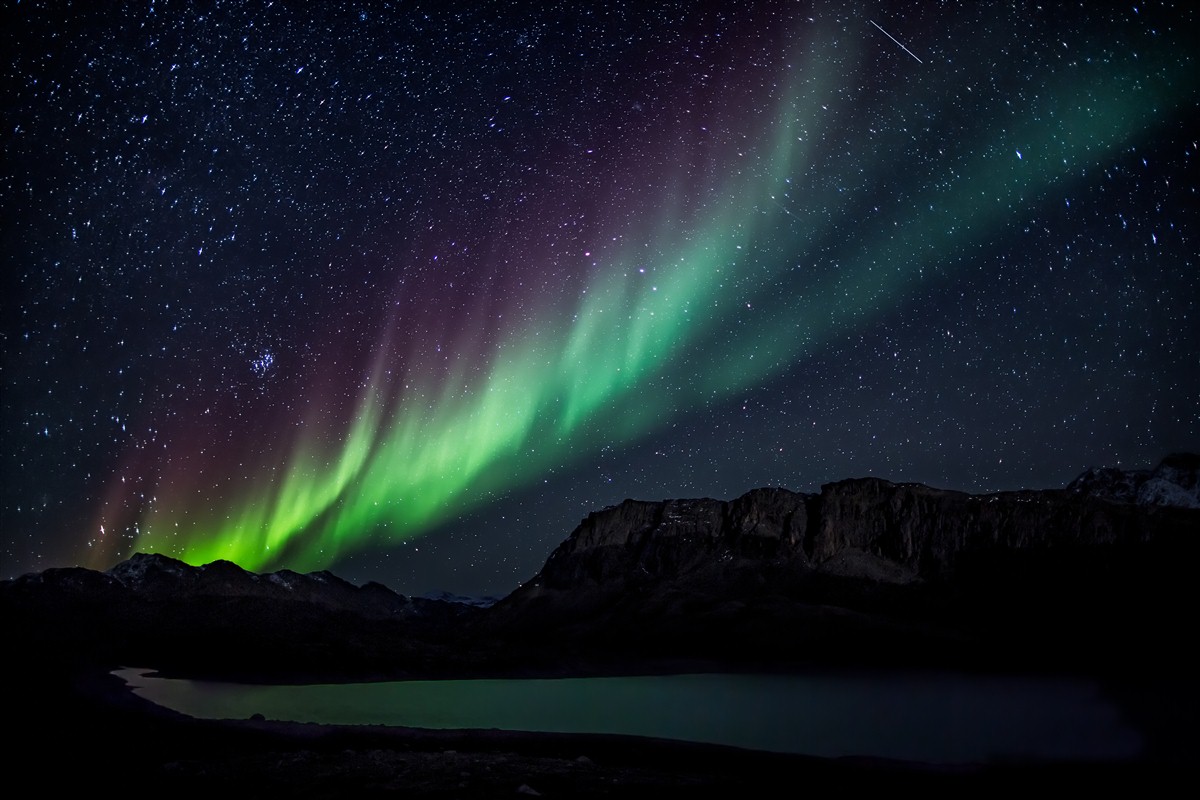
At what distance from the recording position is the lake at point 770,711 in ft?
103

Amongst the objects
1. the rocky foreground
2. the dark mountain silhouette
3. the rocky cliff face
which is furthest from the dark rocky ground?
the rocky cliff face

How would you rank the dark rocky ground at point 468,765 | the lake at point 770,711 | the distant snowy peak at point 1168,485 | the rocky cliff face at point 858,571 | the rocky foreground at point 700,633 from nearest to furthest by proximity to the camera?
1. the dark rocky ground at point 468,765
2. the rocky foreground at point 700,633
3. the lake at point 770,711
4. the rocky cliff face at point 858,571
5. the distant snowy peak at point 1168,485

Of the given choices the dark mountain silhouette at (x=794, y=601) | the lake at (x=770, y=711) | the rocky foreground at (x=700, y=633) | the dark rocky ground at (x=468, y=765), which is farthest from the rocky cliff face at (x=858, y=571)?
the dark rocky ground at (x=468, y=765)

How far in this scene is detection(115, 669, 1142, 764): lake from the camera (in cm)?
3128

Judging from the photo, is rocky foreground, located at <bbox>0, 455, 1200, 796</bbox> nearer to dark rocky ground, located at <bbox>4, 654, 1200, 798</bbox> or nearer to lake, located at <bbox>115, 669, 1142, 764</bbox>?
dark rocky ground, located at <bbox>4, 654, 1200, 798</bbox>

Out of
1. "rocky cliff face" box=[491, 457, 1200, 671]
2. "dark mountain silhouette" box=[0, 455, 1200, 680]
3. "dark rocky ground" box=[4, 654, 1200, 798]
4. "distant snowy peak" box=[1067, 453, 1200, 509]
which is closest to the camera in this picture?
"dark rocky ground" box=[4, 654, 1200, 798]

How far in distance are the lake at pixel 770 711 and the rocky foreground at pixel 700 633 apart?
1.58 metres

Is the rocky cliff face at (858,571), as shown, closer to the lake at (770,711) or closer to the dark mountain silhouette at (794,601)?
the dark mountain silhouette at (794,601)

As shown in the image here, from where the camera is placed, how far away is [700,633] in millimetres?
115125

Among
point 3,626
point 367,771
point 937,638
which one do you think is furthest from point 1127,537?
point 3,626

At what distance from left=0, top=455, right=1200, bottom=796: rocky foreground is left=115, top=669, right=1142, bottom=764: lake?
158cm

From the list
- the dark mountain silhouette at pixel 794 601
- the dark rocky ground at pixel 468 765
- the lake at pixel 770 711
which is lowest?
the dark rocky ground at pixel 468 765

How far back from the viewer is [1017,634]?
10175 cm

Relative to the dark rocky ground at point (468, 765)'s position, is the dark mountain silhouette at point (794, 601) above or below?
above
